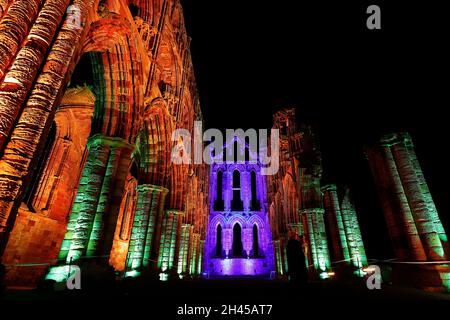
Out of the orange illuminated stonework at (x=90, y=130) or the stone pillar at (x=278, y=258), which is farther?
the stone pillar at (x=278, y=258)

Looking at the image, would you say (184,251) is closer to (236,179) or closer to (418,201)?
(236,179)

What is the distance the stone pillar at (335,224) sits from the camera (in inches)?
424

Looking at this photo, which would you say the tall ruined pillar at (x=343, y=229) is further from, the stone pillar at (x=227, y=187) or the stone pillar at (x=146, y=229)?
the stone pillar at (x=227, y=187)

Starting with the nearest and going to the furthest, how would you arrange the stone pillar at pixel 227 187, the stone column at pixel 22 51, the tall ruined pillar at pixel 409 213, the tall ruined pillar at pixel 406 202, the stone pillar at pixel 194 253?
the stone column at pixel 22 51 → the tall ruined pillar at pixel 409 213 → the tall ruined pillar at pixel 406 202 → the stone pillar at pixel 194 253 → the stone pillar at pixel 227 187

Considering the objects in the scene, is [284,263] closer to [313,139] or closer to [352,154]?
[313,139]

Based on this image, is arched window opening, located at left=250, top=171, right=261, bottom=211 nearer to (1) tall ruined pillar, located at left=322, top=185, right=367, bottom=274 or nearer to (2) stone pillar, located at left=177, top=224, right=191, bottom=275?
(2) stone pillar, located at left=177, top=224, right=191, bottom=275

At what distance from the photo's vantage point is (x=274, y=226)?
22703 millimetres

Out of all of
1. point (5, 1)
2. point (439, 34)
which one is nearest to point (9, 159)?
point (5, 1)

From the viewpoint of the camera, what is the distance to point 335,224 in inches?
446

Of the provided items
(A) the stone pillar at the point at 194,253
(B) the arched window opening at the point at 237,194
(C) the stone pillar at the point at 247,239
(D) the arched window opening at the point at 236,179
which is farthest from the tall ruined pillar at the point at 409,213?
(D) the arched window opening at the point at 236,179

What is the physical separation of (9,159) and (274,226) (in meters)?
21.9
